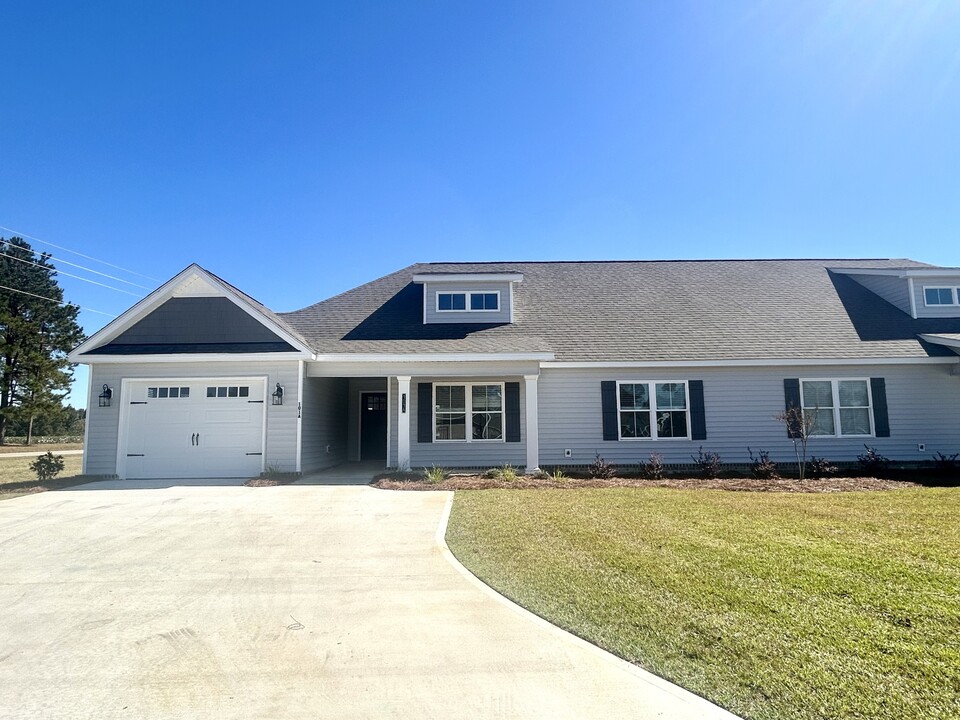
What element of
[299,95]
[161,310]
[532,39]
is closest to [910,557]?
[532,39]

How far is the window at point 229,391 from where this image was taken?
1323cm

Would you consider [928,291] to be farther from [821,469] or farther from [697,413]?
[697,413]

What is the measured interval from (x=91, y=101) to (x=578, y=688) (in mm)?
17508

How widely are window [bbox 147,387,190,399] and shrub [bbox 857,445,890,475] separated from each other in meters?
17.1

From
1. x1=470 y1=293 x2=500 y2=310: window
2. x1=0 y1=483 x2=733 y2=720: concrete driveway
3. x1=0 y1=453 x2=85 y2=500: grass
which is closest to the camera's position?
x1=0 y1=483 x2=733 y2=720: concrete driveway

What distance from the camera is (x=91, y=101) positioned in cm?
1391

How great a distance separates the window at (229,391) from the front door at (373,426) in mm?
4709

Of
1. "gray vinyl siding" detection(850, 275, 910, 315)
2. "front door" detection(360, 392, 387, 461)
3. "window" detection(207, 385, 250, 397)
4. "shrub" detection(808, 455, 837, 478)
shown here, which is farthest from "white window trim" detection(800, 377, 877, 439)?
"window" detection(207, 385, 250, 397)

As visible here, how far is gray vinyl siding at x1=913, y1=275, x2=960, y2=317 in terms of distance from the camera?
15984 millimetres

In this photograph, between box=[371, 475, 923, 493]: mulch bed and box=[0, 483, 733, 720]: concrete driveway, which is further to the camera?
box=[371, 475, 923, 493]: mulch bed

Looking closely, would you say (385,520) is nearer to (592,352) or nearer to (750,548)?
(750,548)

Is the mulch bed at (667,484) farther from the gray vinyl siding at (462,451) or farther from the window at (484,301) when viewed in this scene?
the window at (484,301)

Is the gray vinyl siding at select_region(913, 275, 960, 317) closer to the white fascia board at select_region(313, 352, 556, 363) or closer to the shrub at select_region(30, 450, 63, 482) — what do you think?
the white fascia board at select_region(313, 352, 556, 363)

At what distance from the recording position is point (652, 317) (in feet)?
52.8
